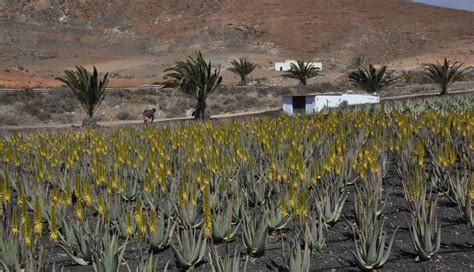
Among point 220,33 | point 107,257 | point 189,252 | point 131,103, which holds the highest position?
point 220,33

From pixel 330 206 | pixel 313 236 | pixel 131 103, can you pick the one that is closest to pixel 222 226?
pixel 313 236

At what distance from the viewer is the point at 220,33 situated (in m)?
93.9

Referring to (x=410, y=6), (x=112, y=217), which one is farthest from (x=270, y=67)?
(x=112, y=217)

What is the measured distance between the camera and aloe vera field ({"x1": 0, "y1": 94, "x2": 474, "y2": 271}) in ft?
18.7

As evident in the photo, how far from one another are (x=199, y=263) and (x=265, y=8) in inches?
3965

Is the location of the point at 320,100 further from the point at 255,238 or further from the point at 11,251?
the point at 11,251

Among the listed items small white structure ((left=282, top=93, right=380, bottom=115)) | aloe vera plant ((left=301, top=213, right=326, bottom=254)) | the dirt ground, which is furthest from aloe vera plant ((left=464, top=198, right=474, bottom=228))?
the dirt ground

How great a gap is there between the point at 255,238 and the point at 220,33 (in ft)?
294

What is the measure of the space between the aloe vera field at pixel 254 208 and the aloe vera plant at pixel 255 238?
0.02m

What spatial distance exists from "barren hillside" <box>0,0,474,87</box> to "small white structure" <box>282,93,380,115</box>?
136 ft

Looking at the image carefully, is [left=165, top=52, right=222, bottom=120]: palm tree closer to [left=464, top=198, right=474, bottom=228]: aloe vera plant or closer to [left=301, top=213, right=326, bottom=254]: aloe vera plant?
[left=464, top=198, right=474, bottom=228]: aloe vera plant

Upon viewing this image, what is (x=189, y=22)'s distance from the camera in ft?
327

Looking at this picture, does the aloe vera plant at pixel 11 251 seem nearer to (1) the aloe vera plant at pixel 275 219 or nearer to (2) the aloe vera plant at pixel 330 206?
(1) the aloe vera plant at pixel 275 219

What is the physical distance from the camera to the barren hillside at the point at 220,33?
82.3 m
